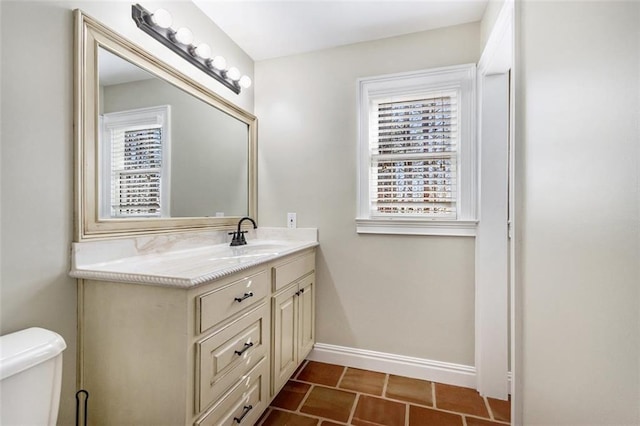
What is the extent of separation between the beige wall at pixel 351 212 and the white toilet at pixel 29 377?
1544 mm

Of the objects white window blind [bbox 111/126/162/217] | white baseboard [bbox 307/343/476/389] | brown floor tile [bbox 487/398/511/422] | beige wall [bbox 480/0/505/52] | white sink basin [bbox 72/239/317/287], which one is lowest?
brown floor tile [bbox 487/398/511/422]

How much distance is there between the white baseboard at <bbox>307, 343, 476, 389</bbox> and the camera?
1934 mm

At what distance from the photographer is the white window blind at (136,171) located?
135 centimetres

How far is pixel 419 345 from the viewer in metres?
2.03

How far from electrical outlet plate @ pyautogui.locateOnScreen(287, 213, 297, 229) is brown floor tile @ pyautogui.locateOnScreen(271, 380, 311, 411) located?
1083mm

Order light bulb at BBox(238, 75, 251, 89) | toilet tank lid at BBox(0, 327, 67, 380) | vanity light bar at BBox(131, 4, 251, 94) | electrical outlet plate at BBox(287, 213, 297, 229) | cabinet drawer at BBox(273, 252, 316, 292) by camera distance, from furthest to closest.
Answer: electrical outlet plate at BBox(287, 213, 297, 229)
light bulb at BBox(238, 75, 251, 89)
cabinet drawer at BBox(273, 252, 316, 292)
vanity light bar at BBox(131, 4, 251, 94)
toilet tank lid at BBox(0, 327, 67, 380)

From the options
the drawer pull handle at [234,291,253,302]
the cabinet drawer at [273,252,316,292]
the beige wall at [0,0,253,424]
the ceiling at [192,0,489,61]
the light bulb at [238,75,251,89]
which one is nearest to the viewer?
the beige wall at [0,0,253,424]

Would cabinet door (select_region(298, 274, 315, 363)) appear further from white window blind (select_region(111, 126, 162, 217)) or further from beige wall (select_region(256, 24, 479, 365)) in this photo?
white window blind (select_region(111, 126, 162, 217))

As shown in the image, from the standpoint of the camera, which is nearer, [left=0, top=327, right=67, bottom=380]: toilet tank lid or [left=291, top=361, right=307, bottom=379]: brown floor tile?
[left=0, top=327, right=67, bottom=380]: toilet tank lid

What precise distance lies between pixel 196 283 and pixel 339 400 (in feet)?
4.20

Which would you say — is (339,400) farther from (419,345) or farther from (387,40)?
(387,40)

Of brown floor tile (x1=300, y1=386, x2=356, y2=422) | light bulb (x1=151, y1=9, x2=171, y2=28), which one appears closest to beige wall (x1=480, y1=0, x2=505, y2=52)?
light bulb (x1=151, y1=9, x2=171, y2=28)

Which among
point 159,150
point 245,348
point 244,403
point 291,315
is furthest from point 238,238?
point 244,403

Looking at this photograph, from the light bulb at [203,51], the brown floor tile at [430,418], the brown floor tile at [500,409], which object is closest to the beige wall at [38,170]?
the light bulb at [203,51]
